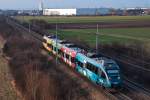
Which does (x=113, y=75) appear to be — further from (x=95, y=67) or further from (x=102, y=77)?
(x=95, y=67)

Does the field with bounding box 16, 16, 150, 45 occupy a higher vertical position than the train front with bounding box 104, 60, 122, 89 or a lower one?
lower

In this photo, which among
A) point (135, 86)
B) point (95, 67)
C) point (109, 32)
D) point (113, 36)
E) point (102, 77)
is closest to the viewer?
point (102, 77)

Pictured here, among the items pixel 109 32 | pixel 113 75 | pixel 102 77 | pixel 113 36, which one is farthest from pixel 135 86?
pixel 109 32

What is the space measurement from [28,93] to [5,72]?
16.7 m

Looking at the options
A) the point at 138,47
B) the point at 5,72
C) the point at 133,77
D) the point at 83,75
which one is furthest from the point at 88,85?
the point at 138,47

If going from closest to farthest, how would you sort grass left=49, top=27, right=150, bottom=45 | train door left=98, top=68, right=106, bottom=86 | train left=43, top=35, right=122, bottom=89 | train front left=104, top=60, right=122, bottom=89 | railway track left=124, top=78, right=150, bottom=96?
train front left=104, top=60, right=122, bottom=89
train left=43, top=35, right=122, bottom=89
train door left=98, top=68, right=106, bottom=86
railway track left=124, top=78, right=150, bottom=96
grass left=49, top=27, right=150, bottom=45

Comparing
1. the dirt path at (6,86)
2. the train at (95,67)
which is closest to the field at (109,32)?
the train at (95,67)

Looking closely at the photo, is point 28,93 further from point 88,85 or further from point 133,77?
point 133,77

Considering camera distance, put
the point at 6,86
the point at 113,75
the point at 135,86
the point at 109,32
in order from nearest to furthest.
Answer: the point at 113,75, the point at 135,86, the point at 6,86, the point at 109,32

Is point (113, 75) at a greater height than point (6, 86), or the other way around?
point (113, 75)

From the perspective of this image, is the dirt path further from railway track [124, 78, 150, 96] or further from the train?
railway track [124, 78, 150, 96]

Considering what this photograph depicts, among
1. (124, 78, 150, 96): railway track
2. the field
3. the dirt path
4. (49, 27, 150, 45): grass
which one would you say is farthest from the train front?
(49, 27, 150, 45): grass

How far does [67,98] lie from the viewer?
2609cm

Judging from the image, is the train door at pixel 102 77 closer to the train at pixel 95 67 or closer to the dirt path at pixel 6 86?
the train at pixel 95 67
